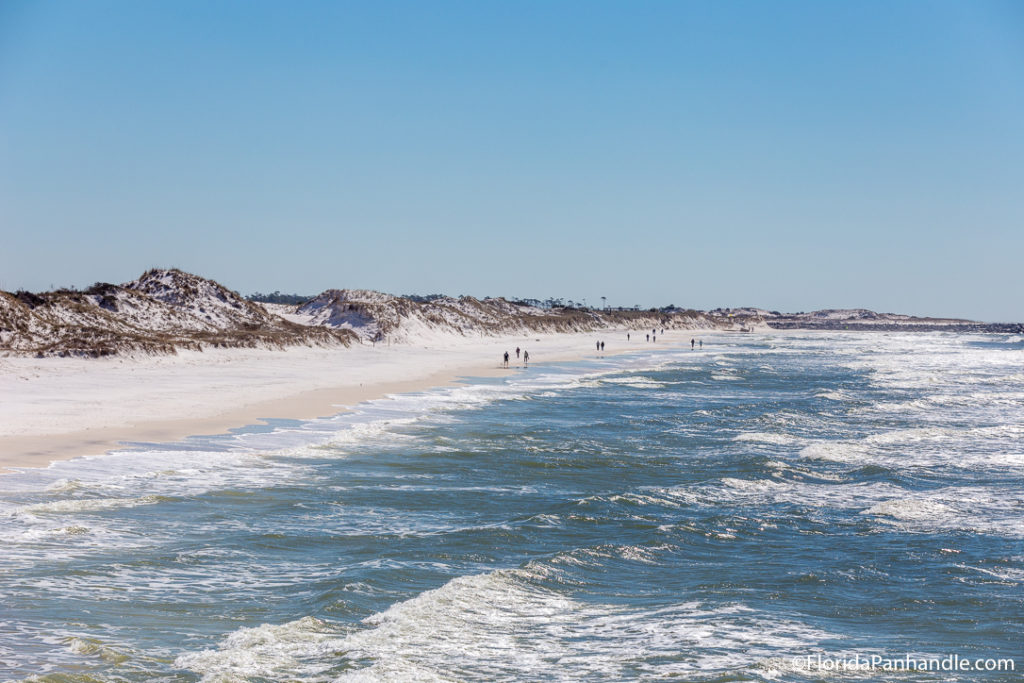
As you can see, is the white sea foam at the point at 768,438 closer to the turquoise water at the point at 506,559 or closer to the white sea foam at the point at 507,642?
the turquoise water at the point at 506,559

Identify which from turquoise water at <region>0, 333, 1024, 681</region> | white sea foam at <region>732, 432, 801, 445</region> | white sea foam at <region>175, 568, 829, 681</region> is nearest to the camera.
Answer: white sea foam at <region>175, 568, 829, 681</region>

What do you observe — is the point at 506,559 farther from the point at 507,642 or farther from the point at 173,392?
the point at 173,392

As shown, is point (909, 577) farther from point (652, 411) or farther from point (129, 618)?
point (652, 411)

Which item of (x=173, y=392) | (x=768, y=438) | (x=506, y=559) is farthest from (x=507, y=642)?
(x=173, y=392)

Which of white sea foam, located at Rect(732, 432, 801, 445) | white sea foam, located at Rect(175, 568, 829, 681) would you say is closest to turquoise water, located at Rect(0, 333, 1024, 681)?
white sea foam, located at Rect(175, 568, 829, 681)

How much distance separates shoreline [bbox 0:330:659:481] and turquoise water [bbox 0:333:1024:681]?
7.07 feet

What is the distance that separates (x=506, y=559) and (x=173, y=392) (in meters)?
22.5

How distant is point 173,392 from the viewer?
31.4 metres

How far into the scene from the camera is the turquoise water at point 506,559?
8.98 m

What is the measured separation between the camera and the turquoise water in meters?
8.98

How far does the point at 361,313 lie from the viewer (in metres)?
81.1

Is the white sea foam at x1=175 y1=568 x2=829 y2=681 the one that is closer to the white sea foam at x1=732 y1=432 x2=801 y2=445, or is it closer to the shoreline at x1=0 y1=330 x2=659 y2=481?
the shoreline at x1=0 y1=330 x2=659 y2=481

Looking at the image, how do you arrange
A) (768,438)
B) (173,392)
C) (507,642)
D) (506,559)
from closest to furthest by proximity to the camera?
(507,642), (506,559), (768,438), (173,392)

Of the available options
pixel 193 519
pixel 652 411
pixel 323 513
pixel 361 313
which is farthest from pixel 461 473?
pixel 361 313
